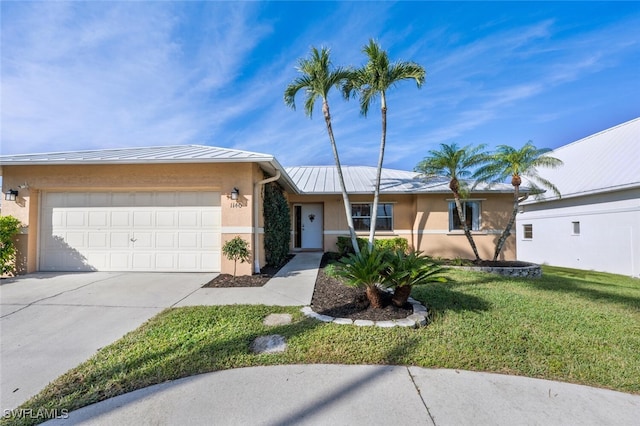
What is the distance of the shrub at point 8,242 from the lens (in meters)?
7.00

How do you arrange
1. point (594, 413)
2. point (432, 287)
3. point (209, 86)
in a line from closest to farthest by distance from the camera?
point (594, 413), point (432, 287), point (209, 86)

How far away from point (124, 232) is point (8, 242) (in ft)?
8.83

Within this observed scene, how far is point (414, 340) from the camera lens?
3604mm

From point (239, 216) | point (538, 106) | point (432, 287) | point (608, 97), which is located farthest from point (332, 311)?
point (608, 97)

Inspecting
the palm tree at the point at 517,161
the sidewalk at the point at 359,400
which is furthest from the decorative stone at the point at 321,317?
the palm tree at the point at 517,161

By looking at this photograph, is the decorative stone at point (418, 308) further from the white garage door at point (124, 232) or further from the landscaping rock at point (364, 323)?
the white garage door at point (124, 232)

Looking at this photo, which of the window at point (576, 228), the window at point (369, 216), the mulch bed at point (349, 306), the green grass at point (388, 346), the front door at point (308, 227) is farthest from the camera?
the front door at point (308, 227)

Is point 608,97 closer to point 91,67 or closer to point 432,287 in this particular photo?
point 432,287

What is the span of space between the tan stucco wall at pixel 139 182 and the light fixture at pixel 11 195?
106mm

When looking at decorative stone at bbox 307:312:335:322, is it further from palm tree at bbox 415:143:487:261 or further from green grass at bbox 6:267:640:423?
palm tree at bbox 415:143:487:261

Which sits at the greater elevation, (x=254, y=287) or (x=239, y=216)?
(x=239, y=216)

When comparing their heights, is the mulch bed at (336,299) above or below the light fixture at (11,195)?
below

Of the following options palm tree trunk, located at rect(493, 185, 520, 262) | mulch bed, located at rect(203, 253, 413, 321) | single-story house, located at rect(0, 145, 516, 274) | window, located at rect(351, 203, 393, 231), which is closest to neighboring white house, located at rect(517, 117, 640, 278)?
palm tree trunk, located at rect(493, 185, 520, 262)

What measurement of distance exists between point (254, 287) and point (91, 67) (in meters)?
7.35
